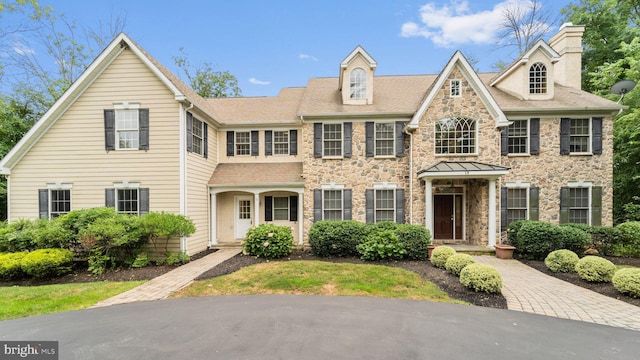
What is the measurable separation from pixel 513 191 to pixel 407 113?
18.7 feet

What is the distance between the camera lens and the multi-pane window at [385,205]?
1138cm

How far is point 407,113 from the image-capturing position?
36.8 feet

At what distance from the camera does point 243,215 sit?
12.7m

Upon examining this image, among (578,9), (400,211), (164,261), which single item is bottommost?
(164,261)

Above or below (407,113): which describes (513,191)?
below

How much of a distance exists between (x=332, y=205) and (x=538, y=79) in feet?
36.1

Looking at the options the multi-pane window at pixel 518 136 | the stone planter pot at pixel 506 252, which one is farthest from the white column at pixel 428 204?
the multi-pane window at pixel 518 136

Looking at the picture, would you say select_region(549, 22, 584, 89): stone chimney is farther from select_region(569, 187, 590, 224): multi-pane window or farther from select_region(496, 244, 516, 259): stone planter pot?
select_region(496, 244, 516, 259): stone planter pot

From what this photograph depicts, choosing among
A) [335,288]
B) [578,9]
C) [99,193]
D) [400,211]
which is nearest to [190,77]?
[99,193]

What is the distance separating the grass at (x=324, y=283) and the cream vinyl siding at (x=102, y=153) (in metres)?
4.40

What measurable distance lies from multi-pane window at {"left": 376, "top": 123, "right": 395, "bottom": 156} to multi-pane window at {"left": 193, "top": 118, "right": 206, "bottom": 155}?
25.5 feet

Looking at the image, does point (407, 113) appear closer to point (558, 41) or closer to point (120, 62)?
point (558, 41)

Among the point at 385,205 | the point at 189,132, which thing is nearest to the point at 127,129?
the point at 189,132

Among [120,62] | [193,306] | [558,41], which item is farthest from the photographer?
[558,41]
